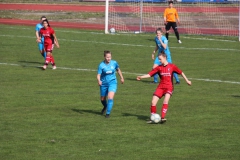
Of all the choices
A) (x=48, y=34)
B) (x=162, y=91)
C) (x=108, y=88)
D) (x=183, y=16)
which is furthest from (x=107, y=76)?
(x=183, y=16)

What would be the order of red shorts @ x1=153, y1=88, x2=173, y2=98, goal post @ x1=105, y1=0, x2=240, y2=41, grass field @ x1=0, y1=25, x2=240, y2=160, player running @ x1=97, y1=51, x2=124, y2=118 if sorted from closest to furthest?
1. grass field @ x1=0, y1=25, x2=240, y2=160
2. red shorts @ x1=153, y1=88, x2=173, y2=98
3. player running @ x1=97, y1=51, x2=124, y2=118
4. goal post @ x1=105, y1=0, x2=240, y2=41

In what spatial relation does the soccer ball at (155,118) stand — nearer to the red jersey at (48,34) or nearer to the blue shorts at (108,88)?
the blue shorts at (108,88)

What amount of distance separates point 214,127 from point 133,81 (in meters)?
8.67

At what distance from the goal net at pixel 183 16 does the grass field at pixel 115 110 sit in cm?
1255

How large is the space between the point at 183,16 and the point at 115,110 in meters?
35.2

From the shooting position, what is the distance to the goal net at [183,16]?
155ft

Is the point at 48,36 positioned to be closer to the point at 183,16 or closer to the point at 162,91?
the point at 162,91

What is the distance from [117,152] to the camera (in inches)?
552

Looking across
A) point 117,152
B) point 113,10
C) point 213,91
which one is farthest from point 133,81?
point 113,10

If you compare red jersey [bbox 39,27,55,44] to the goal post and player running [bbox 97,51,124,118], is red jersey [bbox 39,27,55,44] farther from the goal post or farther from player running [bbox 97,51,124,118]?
the goal post

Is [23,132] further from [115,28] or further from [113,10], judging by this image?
[113,10]

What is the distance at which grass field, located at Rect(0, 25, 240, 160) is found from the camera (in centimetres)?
1430

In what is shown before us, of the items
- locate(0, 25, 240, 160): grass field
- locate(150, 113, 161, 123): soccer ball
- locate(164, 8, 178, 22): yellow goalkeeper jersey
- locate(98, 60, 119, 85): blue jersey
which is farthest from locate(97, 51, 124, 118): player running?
locate(164, 8, 178, 22): yellow goalkeeper jersey

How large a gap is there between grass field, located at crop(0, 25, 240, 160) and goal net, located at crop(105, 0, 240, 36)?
1255cm
